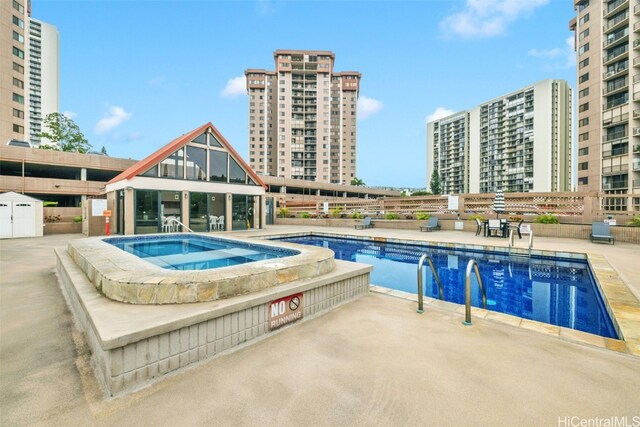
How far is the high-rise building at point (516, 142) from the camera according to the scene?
61.8m

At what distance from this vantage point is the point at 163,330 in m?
2.40

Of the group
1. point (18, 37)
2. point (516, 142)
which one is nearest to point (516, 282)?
point (18, 37)

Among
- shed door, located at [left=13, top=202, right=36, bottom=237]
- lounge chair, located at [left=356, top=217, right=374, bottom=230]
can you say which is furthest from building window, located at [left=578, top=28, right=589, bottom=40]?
shed door, located at [left=13, top=202, right=36, bottom=237]

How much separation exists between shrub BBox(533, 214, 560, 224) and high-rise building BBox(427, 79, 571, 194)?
63.4 metres

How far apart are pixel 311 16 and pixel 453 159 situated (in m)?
74.1

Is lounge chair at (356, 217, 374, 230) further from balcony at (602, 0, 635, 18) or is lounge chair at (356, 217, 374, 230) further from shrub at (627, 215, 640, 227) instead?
balcony at (602, 0, 635, 18)

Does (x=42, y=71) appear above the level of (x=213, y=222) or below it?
above

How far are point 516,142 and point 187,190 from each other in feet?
255

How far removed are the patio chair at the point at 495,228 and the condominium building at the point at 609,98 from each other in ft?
78.6

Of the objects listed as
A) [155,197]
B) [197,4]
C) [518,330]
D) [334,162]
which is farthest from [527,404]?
[334,162]

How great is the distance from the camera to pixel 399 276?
Answer: 7496 mm

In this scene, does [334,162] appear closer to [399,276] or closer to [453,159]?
[453,159]

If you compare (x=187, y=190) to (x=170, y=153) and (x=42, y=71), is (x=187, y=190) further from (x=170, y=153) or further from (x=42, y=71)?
(x=42, y=71)

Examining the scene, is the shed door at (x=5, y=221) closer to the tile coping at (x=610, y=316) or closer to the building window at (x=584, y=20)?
the tile coping at (x=610, y=316)
